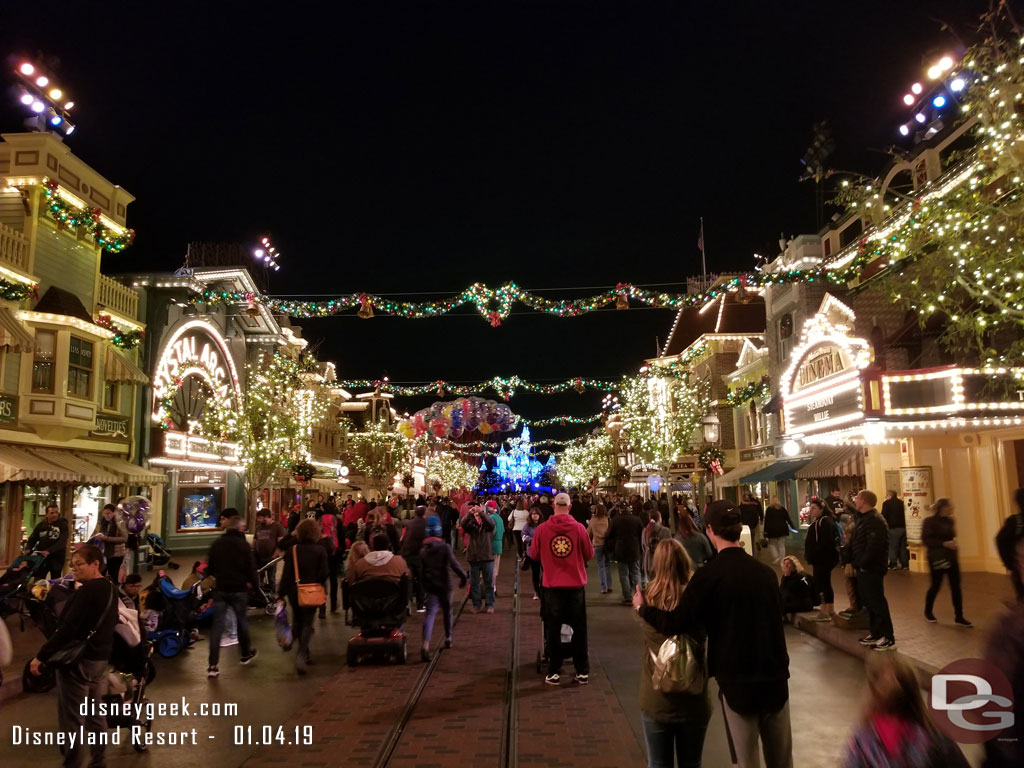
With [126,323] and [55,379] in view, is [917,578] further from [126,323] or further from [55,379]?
[126,323]

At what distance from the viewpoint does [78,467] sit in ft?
68.9

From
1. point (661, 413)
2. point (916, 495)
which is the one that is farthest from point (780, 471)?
point (916, 495)

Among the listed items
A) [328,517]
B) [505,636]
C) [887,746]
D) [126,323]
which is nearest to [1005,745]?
[887,746]

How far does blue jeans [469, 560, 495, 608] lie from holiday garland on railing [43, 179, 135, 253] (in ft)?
47.5

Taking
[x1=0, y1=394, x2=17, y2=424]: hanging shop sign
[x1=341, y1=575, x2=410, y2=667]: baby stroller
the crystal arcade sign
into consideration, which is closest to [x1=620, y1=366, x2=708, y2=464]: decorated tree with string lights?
the crystal arcade sign

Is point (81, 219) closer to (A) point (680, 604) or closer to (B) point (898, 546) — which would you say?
(A) point (680, 604)

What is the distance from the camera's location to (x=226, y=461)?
107ft

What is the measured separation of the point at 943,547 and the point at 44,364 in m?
20.1

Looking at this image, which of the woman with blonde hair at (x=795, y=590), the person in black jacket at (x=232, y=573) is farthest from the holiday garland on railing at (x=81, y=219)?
the woman with blonde hair at (x=795, y=590)

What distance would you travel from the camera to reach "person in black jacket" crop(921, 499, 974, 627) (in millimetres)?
11297

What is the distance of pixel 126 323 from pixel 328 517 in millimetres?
12233

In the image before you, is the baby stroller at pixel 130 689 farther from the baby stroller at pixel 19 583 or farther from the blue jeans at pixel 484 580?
the blue jeans at pixel 484 580

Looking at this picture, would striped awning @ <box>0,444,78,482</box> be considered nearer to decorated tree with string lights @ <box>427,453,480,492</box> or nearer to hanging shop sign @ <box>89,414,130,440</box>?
hanging shop sign @ <box>89,414,130,440</box>

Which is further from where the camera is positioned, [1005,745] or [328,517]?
[328,517]
